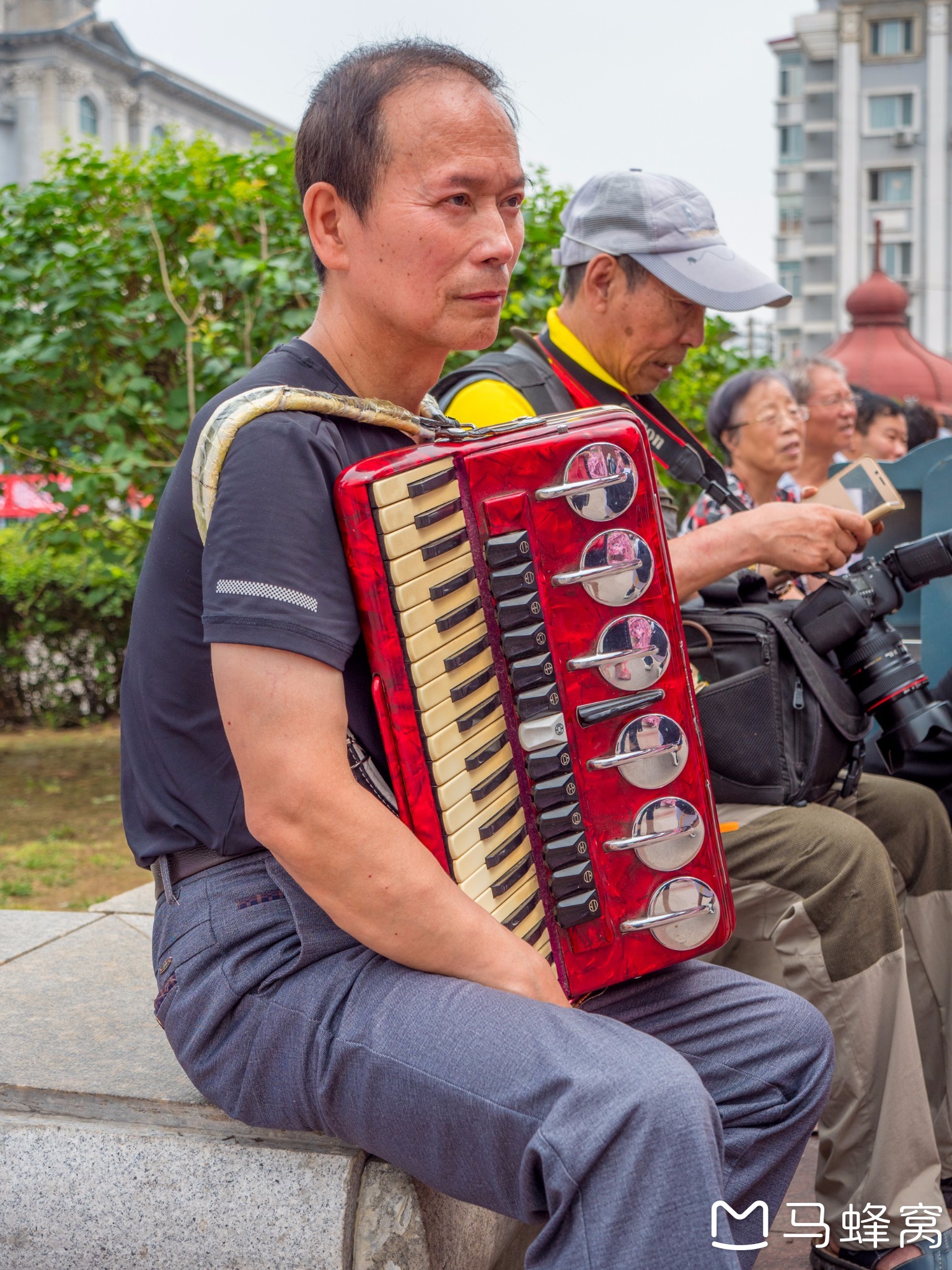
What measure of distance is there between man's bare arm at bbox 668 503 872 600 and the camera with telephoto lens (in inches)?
3.2

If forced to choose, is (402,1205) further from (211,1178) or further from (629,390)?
(629,390)

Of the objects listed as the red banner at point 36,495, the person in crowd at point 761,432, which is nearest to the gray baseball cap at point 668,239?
the person in crowd at point 761,432

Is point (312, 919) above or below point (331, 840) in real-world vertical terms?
below

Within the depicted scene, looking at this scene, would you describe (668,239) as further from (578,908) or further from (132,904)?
(132,904)

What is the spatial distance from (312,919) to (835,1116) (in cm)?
118

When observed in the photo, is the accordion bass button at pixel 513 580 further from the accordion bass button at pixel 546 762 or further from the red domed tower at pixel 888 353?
the red domed tower at pixel 888 353

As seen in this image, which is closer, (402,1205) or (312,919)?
(312,919)

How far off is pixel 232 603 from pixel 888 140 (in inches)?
2144

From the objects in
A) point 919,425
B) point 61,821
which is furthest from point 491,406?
point 919,425

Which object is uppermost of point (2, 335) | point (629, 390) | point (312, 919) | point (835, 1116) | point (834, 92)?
point (834, 92)

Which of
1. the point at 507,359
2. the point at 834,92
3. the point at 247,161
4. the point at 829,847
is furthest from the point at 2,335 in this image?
the point at 834,92

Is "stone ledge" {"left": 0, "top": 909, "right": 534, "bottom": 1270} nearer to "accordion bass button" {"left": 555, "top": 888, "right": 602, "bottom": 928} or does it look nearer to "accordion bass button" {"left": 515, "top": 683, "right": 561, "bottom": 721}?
"accordion bass button" {"left": 555, "top": 888, "right": 602, "bottom": 928}

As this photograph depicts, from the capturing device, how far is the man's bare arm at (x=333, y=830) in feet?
4.99

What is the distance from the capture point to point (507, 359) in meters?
2.71
